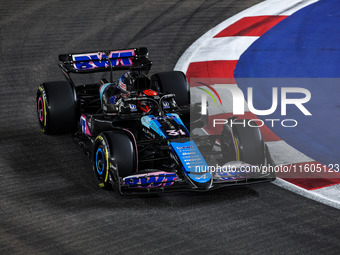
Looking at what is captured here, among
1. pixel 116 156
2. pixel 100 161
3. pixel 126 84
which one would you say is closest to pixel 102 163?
pixel 100 161

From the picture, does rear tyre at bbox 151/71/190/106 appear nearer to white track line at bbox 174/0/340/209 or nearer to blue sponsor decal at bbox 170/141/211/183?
white track line at bbox 174/0/340/209

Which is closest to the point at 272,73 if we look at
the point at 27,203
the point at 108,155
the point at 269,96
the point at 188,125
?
the point at 269,96

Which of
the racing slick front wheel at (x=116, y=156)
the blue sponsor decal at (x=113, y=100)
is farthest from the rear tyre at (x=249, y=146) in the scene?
the blue sponsor decal at (x=113, y=100)

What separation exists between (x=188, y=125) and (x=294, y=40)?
539 centimetres

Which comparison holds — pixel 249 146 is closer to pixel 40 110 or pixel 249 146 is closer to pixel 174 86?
pixel 174 86

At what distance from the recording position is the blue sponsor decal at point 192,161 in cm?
699

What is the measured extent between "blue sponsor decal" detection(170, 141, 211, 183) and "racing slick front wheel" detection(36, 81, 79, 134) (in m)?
2.12

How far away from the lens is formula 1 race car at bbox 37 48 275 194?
705 centimetres

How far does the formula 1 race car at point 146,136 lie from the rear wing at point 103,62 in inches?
0.6

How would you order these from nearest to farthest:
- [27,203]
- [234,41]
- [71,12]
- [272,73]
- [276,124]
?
1. [27,203]
2. [276,124]
3. [272,73]
4. [234,41]
5. [71,12]

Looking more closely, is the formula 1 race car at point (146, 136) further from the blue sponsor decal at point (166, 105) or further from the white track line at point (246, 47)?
the white track line at point (246, 47)

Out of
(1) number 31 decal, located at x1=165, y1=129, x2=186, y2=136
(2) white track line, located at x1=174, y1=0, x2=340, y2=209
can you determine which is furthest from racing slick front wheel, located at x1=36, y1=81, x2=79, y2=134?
(2) white track line, located at x1=174, y1=0, x2=340, y2=209

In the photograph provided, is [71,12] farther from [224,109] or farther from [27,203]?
[27,203]

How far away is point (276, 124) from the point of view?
9.66 m
